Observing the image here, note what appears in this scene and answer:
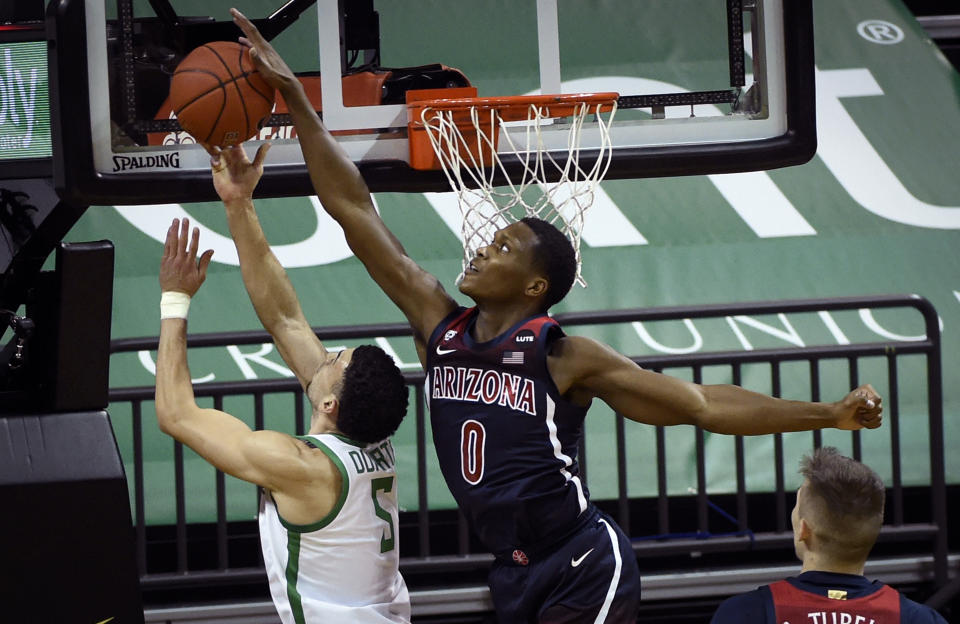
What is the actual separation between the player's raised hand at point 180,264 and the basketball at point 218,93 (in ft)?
1.05

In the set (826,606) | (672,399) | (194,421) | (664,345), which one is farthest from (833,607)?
(664,345)

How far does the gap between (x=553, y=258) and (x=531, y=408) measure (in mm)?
479

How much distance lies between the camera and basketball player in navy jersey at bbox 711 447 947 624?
284 cm

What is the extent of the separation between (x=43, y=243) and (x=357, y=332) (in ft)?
6.18

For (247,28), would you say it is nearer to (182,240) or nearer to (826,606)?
(182,240)

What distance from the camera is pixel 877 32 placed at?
22.8 ft

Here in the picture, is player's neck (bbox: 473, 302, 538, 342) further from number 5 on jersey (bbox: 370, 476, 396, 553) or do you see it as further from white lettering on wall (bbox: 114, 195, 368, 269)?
white lettering on wall (bbox: 114, 195, 368, 269)

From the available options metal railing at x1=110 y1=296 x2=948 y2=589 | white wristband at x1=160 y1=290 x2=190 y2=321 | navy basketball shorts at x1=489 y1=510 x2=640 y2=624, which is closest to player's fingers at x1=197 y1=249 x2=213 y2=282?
white wristband at x1=160 y1=290 x2=190 y2=321

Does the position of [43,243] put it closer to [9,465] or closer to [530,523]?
[9,465]

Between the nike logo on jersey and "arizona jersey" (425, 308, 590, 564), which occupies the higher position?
"arizona jersey" (425, 308, 590, 564)

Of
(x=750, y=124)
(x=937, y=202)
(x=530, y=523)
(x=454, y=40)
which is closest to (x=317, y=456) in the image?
(x=530, y=523)

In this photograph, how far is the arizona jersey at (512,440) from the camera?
3307 mm

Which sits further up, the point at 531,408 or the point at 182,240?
the point at 182,240

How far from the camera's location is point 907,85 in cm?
696
